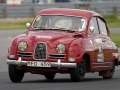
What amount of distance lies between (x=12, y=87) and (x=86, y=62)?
Answer: 233 centimetres

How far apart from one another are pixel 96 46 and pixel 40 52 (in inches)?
68.0

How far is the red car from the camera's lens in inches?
500

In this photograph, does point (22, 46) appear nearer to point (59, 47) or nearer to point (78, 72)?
point (59, 47)

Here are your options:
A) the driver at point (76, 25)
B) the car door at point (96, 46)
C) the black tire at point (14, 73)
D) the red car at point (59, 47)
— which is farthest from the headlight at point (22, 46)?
the car door at point (96, 46)

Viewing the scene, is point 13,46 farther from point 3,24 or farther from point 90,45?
point 3,24

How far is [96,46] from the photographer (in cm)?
1396

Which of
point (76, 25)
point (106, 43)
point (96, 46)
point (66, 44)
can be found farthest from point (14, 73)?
point (106, 43)

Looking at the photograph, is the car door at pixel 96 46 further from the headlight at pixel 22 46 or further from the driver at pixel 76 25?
the headlight at pixel 22 46

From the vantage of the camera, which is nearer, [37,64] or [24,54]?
[37,64]

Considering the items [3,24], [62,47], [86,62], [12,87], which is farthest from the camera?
[3,24]

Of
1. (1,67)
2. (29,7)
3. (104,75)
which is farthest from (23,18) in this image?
(104,75)

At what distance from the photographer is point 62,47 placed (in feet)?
41.6

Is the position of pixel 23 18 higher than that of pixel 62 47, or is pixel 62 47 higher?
pixel 62 47

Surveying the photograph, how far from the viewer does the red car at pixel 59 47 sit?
1269 cm
